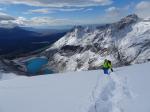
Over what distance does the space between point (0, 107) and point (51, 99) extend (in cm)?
350

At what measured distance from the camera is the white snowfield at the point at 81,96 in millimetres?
16062

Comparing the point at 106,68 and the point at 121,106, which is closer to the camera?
the point at 121,106

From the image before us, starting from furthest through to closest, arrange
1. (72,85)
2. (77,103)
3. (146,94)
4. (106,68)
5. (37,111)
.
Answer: (106,68) → (72,85) → (146,94) → (77,103) → (37,111)

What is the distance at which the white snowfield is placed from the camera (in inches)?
632

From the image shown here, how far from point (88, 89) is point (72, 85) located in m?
2.29

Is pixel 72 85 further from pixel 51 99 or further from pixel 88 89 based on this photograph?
pixel 51 99

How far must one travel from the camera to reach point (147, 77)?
24.4 metres

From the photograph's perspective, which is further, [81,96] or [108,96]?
[108,96]

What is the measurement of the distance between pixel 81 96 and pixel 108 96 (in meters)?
2.06

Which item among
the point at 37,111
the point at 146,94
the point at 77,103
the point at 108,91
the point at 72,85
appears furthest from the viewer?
the point at 72,85

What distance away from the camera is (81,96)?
61.6 feet

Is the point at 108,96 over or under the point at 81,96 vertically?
under

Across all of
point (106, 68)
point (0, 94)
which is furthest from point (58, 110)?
point (106, 68)

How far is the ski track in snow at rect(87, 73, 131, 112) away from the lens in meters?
16.1
